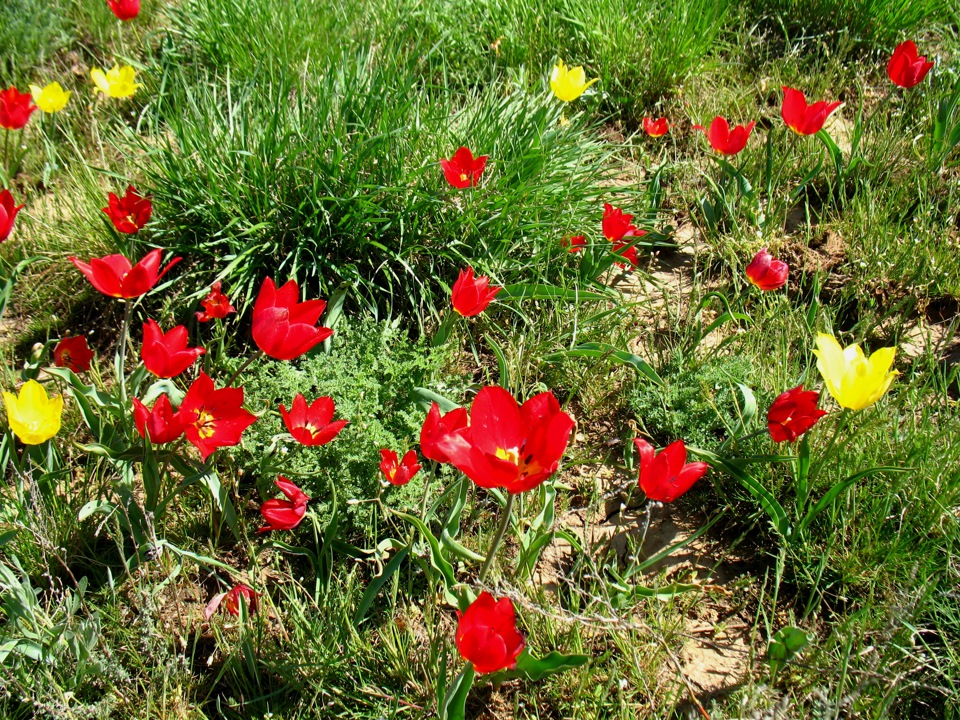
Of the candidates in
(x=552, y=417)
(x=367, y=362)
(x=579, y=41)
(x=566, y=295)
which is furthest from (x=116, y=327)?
(x=579, y=41)

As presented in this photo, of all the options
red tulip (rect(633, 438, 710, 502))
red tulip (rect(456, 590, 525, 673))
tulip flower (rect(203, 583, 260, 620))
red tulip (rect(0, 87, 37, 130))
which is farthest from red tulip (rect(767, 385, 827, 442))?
red tulip (rect(0, 87, 37, 130))

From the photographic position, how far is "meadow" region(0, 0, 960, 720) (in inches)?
65.0

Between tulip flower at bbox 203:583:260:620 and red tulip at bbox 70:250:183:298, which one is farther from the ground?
red tulip at bbox 70:250:183:298

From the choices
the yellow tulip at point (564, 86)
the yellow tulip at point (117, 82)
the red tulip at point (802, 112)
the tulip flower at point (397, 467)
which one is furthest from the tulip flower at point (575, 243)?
the yellow tulip at point (117, 82)

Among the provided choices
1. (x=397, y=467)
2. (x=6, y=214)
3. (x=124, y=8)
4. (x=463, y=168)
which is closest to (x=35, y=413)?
(x=6, y=214)

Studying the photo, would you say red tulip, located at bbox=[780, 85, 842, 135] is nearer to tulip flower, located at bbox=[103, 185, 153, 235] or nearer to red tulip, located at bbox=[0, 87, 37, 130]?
tulip flower, located at bbox=[103, 185, 153, 235]

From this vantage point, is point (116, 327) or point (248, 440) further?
point (116, 327)

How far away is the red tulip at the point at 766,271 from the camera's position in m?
2.13

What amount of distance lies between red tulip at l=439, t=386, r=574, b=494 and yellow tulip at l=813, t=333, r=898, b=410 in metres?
0.64

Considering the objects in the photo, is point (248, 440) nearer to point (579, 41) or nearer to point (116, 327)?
point (116, 327)

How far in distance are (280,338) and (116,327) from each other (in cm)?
108

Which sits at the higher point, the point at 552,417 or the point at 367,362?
the point at 552,417

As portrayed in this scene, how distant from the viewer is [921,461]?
1886 millimetres

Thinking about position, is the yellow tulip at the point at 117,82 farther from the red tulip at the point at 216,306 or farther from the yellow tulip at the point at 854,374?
the yellow tulip at the point at 854,374
